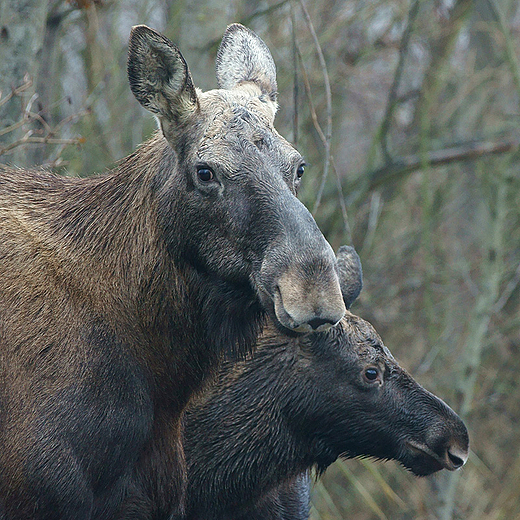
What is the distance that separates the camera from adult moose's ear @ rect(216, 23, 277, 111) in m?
5.00

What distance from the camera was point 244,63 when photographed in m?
5.09

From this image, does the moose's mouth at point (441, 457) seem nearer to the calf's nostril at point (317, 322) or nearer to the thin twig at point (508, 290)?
the calf's nostril at point (317, 322)

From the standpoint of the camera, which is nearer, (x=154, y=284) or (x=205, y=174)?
(x=205, y=174)

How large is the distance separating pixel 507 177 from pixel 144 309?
6.82 meters

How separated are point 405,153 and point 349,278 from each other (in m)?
6.52

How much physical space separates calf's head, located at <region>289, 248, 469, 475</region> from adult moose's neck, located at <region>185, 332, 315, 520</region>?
0.12 m

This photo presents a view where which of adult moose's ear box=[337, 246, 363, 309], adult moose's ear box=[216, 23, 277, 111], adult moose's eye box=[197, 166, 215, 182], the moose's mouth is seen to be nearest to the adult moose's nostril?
adult moose's eye box=[197, 166, 215, 182]

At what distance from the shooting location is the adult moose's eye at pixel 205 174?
415 centimetres

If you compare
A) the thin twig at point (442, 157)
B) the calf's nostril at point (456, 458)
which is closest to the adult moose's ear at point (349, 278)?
the calf's nostril at point (456, 458)

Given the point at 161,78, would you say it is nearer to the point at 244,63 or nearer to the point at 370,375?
the point at 244,63

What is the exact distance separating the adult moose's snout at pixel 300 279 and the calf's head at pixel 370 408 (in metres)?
1.74

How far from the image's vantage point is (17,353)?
4.29 metres

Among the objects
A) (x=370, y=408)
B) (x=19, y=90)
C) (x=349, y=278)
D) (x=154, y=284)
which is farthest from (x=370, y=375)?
(x=19, y=90)

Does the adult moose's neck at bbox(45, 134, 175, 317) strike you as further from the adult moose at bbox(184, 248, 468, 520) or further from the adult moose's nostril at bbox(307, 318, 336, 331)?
the adult moose at bbox(184, 248, 468, 520)
